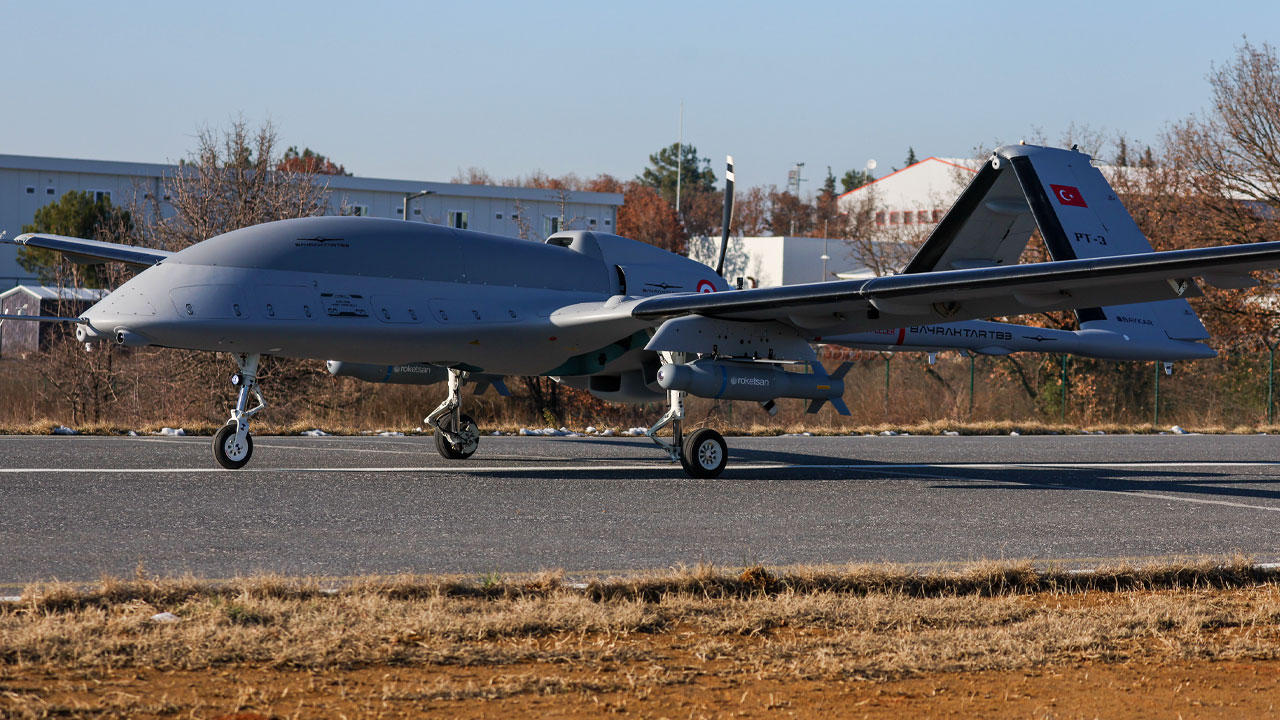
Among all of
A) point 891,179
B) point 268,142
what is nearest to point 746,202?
point 891,179

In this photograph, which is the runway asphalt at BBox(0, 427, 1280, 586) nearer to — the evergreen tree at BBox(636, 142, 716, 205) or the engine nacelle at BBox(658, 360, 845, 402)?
the engine nacelle at BBox(658, 360, 845, 402)

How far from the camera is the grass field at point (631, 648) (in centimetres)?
562

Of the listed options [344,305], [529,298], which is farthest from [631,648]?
[529,298]

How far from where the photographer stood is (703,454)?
15898 mm

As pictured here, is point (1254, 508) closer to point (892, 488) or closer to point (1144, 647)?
point (892, 488)

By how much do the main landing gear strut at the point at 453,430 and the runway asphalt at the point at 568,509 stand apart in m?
0.34

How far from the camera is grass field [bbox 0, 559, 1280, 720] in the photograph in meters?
5.62

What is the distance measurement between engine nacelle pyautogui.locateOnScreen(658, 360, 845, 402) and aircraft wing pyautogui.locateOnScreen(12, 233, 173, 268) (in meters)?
7.55

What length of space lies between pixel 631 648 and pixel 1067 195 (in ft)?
48.5

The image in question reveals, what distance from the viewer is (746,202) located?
13575cm

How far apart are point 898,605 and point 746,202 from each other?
12978 centimetres

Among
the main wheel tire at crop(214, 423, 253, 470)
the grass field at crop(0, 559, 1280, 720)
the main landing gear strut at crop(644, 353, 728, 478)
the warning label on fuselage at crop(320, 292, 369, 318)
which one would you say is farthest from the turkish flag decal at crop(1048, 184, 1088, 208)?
the main wheel tire at crop(214, 423, 253, 470)

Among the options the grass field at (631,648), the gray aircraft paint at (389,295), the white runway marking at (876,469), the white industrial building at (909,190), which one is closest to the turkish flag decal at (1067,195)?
the white runway marking at (876,469)

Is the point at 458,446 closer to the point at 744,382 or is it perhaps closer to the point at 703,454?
the point at 703,454
